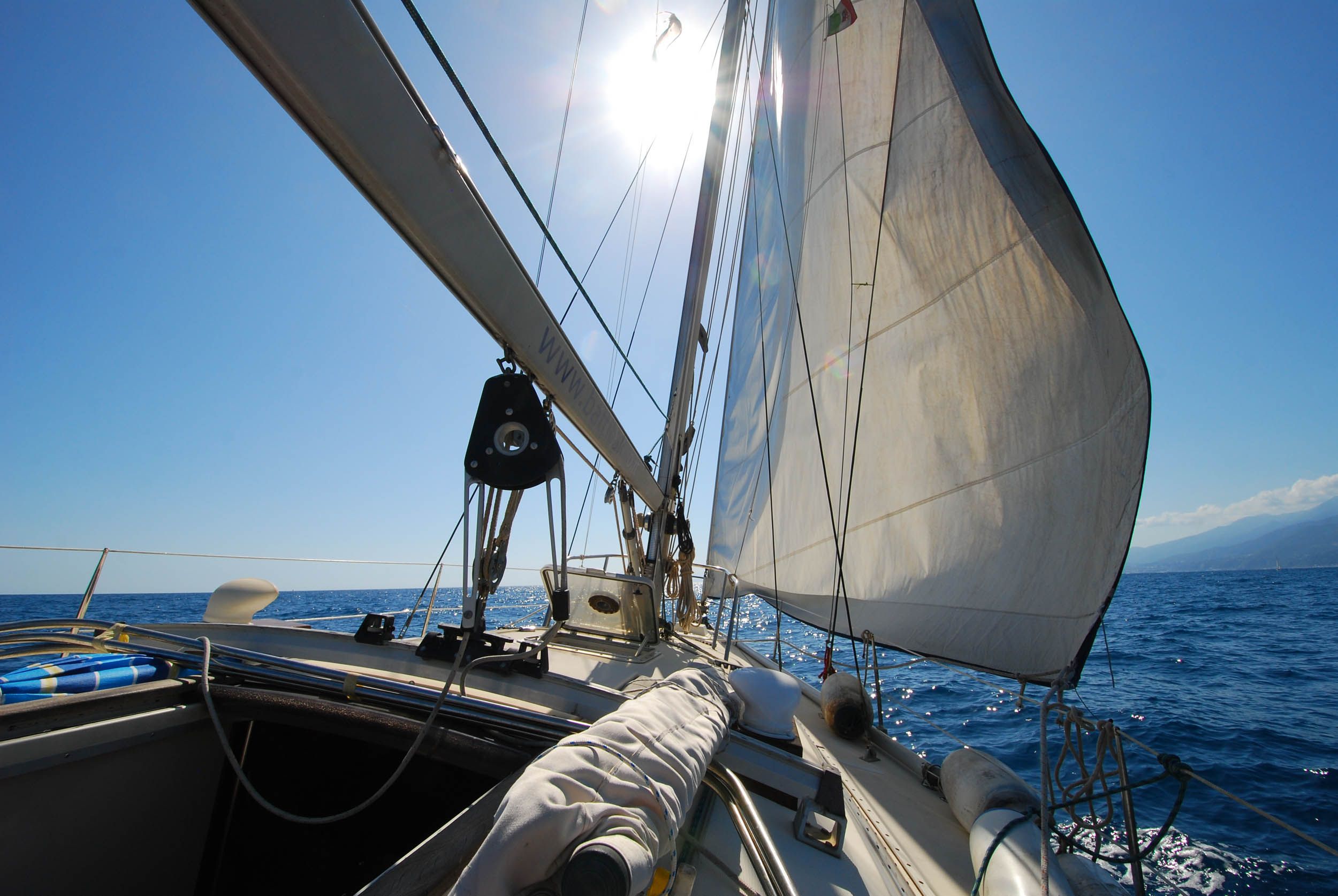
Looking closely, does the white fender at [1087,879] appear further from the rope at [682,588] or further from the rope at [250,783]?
the rope at [682,588]

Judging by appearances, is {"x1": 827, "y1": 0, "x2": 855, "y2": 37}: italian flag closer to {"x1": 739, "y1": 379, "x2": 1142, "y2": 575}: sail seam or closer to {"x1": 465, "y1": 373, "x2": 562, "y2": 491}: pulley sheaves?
{"x1": 739, "y1": 379, "x2": 1142, "y2": 575}: sail seam

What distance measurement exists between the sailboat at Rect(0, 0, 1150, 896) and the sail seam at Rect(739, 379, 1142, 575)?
0.02 metres

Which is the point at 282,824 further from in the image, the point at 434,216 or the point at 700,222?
the point at 700,222

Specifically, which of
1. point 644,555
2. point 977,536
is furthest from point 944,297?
point 644,555

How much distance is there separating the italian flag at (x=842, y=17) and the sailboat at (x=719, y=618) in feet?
0.14

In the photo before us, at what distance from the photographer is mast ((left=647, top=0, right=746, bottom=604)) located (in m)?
5.66

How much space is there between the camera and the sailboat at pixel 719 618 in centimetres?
134

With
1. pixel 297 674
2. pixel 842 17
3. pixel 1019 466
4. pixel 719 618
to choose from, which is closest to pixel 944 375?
pixel 1019 466

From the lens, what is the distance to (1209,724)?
746 cm

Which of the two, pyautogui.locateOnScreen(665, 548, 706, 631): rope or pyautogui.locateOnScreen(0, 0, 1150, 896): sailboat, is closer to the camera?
pyautogui.locateOnScreen(0, 0, 1150, 896): sailboat

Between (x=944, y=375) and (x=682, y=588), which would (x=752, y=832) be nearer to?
(x=944, y=375)

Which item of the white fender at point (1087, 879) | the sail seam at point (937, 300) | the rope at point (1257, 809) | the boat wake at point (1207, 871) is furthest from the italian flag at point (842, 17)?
the boat wake at point (1207, 871)

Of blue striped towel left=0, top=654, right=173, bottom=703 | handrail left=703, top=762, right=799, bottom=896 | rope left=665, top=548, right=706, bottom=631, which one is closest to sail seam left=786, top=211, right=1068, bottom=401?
rope left=665, top=548, right=706, bottom=631

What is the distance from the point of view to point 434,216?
59.1 inches
